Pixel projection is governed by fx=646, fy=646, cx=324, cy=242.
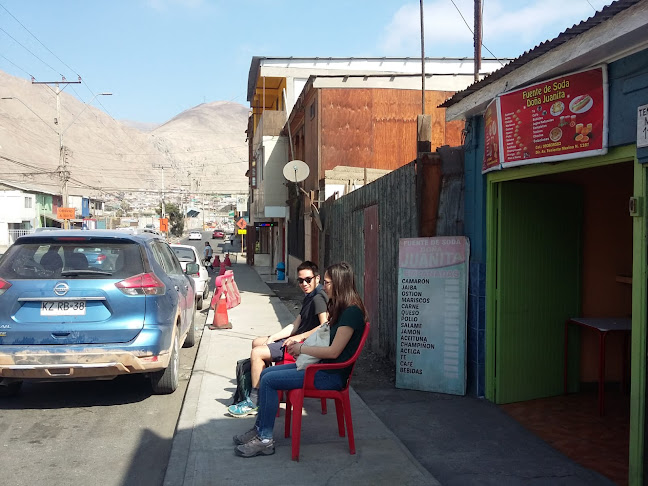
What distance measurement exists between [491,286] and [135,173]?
612ft

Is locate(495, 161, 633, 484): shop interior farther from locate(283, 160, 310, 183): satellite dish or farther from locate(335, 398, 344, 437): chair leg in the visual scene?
locate(283, 160, 310, 183): satellite dish

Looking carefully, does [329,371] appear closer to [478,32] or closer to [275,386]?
[275,386]

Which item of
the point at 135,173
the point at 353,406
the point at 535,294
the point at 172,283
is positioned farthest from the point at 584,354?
the point at 135,173

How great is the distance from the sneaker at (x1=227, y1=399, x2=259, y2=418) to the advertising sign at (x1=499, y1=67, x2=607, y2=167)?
127 inches

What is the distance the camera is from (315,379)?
4.86 m

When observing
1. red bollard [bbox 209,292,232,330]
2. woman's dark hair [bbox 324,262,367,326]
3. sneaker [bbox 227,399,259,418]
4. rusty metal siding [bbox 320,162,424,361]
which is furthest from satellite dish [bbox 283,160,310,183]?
woman's dark hair [bbox 324,262,367,326]

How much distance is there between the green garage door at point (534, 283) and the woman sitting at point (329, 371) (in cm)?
210

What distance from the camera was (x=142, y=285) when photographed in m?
6.28

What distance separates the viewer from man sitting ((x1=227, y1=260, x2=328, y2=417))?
232 inches

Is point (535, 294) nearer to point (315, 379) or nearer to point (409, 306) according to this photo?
point (409, 306)

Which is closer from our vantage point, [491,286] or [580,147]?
[580,147]

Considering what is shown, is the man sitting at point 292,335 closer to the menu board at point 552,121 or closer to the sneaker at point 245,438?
the sneaker at point 245,438

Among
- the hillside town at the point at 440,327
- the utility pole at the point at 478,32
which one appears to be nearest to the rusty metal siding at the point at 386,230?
the hillside town at the point at 440,327

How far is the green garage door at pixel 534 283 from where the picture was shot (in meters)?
6.41
